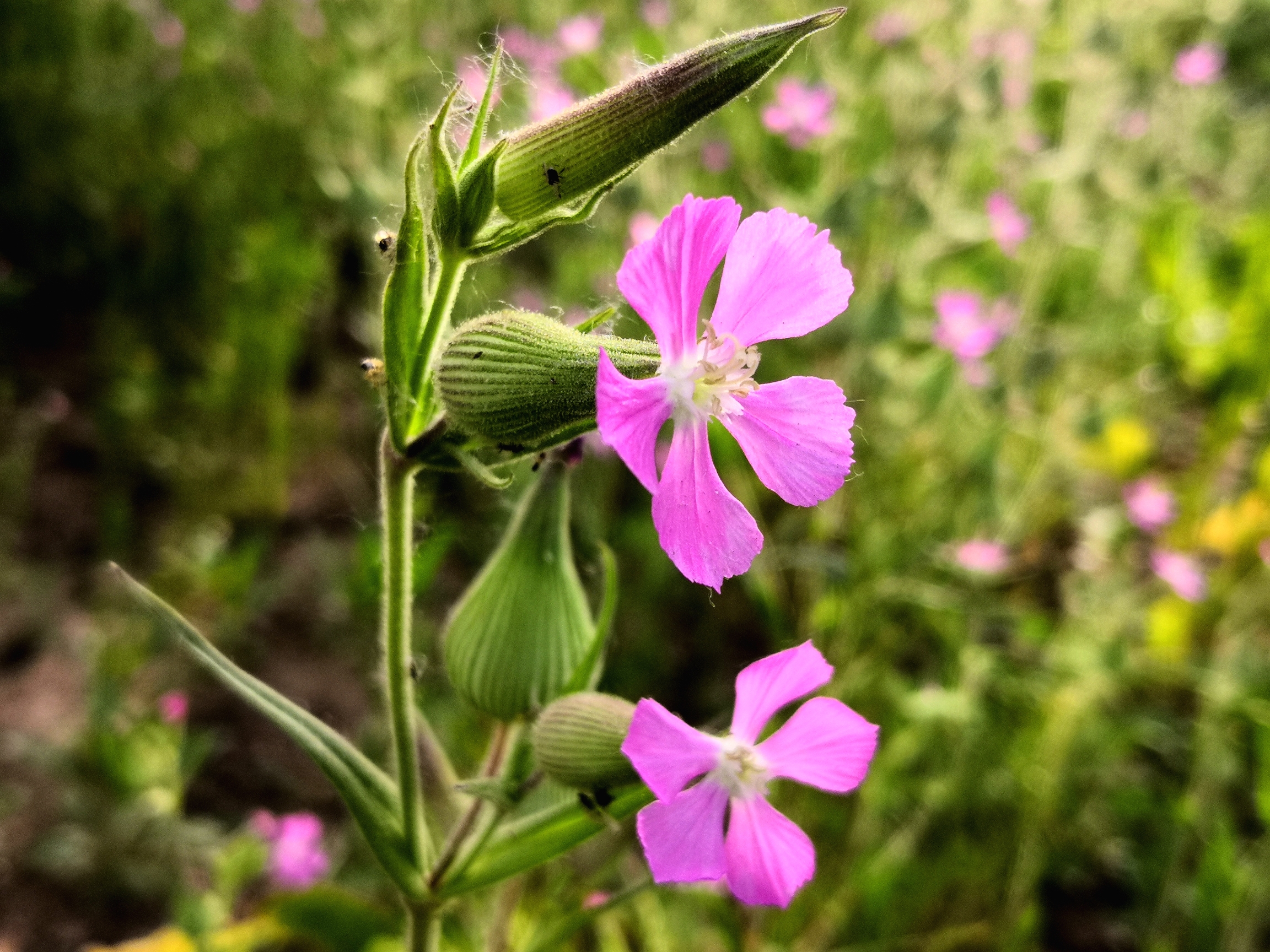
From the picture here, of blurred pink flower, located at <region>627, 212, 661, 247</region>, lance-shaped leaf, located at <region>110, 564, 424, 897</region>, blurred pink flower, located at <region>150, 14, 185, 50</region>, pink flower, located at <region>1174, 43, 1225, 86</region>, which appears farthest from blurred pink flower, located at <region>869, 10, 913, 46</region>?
blurred pink flower, located at <region>150, 14, 185, 50</region>

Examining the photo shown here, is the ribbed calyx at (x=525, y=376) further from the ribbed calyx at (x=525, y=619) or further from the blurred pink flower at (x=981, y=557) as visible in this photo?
the blurred pink flower at (x=981, y=557)

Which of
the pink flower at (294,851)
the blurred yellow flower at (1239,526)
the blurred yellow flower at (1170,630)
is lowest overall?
the blurred yellow flower at (1170,630)

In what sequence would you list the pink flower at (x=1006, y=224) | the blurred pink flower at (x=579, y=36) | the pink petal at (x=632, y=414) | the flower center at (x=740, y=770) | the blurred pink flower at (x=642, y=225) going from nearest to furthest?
the pink petal at (x=632, y=414)
the flower center at (x=740, y=770)
the blurred pink flower at (x=642, y=225)
the pink flower at (x=1006, y=224)
the blurred pink flower at (x=579, y=36)

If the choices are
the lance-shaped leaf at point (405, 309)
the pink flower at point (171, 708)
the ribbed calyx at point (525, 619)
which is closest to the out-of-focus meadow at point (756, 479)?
the pink flower at point (171, 708)

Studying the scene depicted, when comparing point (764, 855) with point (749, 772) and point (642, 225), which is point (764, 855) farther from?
point (642, 225)

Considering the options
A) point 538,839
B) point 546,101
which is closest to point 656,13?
point 546,101

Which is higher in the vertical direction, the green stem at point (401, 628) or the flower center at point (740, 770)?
the green stem at point (401, 628)

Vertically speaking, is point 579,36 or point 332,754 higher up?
point 579,36
